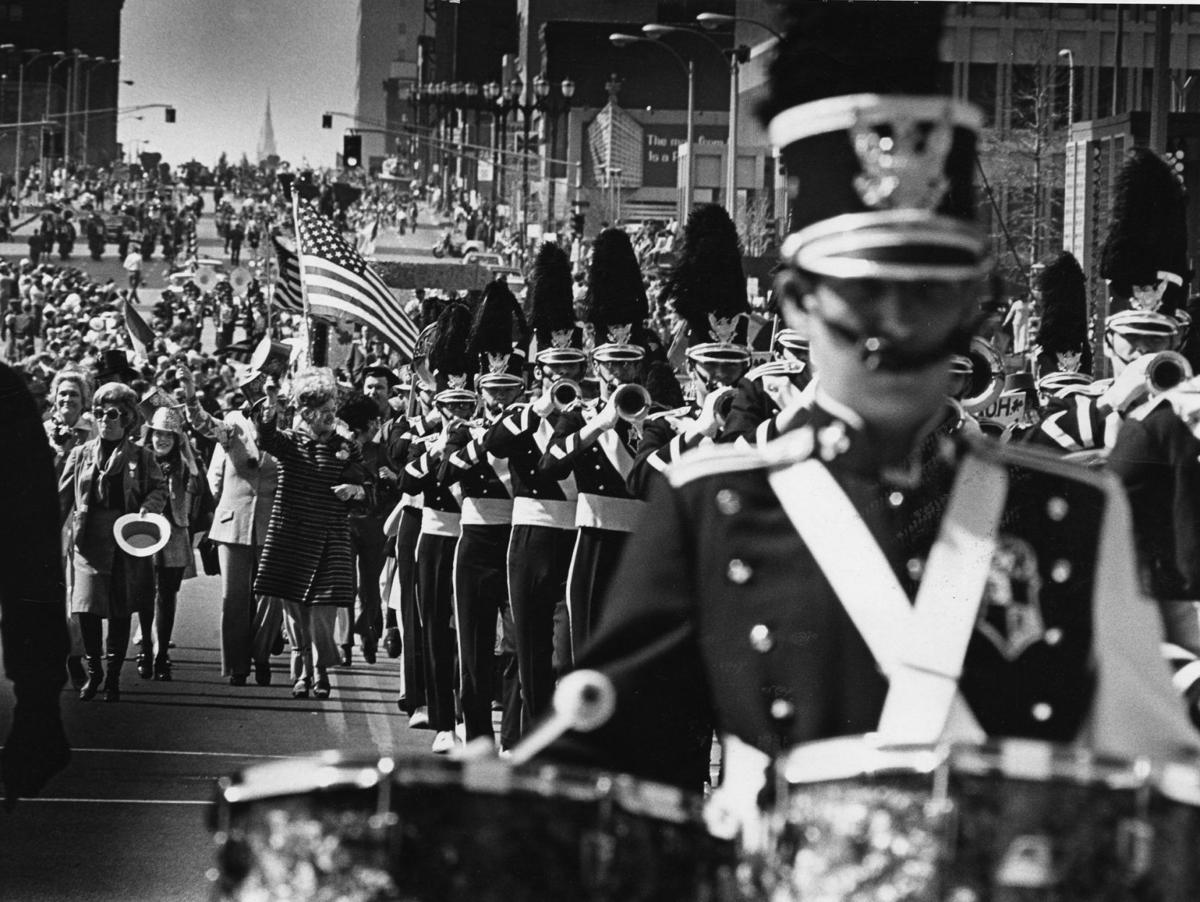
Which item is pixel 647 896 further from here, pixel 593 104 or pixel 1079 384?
pixel 593 104

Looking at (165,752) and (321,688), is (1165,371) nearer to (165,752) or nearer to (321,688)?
(165,752)

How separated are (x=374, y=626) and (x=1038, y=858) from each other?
15473 mm

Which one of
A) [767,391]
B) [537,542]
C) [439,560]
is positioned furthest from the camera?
[439,560]

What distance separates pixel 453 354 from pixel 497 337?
4.29ft

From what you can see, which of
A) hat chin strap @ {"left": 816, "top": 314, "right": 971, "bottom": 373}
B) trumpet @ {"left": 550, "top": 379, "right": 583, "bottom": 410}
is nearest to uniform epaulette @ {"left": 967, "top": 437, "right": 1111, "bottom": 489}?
hat chin strap @ {"left": 816, "top": 314, "right": 971, "bottom": 373}

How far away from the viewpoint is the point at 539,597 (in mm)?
11914

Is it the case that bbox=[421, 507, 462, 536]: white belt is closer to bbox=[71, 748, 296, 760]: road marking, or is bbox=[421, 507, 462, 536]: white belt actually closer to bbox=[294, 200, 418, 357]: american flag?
bbox=[71, 748, 296, 760]: road marking

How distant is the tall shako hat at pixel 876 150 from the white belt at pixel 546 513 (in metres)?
8.14

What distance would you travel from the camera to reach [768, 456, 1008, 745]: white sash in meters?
3.35

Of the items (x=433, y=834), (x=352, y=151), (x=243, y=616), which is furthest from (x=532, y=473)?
(x=433, y=834)

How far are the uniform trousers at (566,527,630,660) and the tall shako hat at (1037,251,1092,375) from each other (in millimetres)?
1995

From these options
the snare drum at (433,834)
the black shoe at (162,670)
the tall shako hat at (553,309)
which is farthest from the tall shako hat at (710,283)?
the snare drum at (433,834)

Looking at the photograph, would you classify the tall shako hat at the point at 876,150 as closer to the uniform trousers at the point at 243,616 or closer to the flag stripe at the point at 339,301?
the uniform trousers at the point at 243,616

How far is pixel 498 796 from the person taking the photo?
9.91 feet
